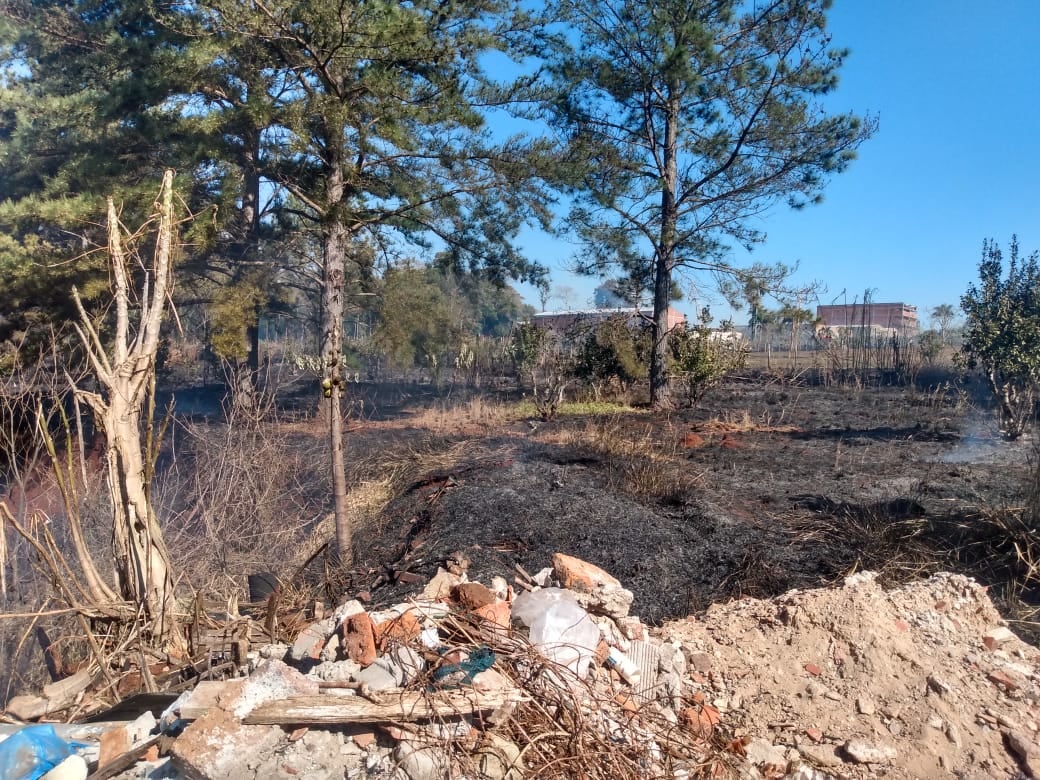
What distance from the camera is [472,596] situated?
3.80m

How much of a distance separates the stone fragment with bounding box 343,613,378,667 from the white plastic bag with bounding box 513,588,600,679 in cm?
79

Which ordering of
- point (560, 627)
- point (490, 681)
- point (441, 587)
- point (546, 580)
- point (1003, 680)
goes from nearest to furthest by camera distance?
point (490, 681) < point (560, 627) < point (1003, 680) < point (441, 587) < point (546, 580)

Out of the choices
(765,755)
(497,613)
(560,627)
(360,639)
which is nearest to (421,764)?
(360,639)

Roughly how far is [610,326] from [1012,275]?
739cm

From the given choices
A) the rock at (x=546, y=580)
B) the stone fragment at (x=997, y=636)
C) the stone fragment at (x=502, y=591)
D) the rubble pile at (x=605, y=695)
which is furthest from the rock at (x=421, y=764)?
the stone fragment at (x=997, y=636)

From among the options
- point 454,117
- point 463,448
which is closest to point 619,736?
point 463,448

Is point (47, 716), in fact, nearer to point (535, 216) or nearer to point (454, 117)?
point (454, 117)

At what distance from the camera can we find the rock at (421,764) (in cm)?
268

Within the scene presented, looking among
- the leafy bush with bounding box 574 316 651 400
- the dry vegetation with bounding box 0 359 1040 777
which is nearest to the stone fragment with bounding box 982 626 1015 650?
the dry vegetation with bounding box 0 359 1040 777

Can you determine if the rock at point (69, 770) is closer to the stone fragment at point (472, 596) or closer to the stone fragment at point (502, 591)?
the stone fragment at point (472, 596)

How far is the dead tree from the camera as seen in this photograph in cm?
347

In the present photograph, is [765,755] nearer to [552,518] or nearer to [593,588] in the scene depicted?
[593,588]

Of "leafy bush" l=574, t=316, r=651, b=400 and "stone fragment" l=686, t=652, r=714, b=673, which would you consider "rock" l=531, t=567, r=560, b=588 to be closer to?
"stone fragment" l=686, t=652, r=714, b=673

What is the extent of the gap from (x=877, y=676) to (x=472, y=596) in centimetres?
222
